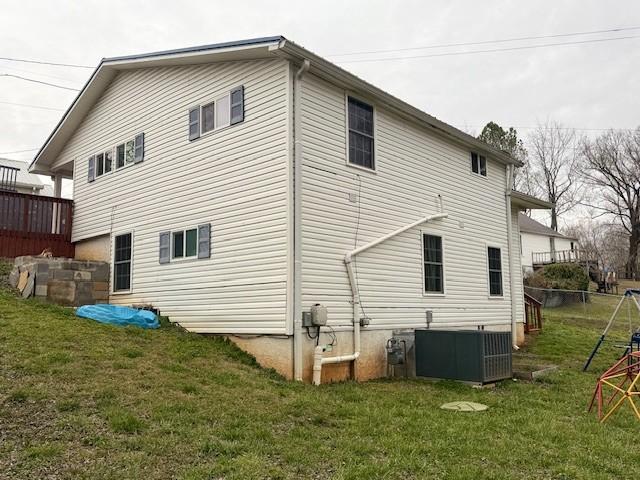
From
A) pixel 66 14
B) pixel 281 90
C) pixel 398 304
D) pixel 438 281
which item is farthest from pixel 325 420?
pixel 66 14

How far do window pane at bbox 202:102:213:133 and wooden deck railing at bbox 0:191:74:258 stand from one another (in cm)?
612

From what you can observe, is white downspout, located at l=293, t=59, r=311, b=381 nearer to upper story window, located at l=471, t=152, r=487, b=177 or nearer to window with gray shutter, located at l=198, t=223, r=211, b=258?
window with gray shutter, located at l=198, t=223, r=211, b=258

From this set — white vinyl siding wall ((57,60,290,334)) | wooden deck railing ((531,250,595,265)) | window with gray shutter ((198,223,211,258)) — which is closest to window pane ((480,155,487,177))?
white vinyl siding wall ((57,60,290,334))

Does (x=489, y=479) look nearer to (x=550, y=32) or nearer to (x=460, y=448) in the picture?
(x=460, y=448)

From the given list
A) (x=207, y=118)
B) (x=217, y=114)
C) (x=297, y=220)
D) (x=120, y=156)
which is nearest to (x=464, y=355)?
(x=297, y=220)

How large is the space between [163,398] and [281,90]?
529 cm

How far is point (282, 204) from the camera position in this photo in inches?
349

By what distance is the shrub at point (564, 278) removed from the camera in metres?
27.3

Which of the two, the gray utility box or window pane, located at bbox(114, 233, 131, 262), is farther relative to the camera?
window pane, located at bbox(114, 233, 131, 262)

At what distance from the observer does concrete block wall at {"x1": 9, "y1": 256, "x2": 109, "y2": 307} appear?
1134cm

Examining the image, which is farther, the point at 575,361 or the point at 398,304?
the point at 575,361

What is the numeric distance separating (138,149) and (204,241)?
366cm

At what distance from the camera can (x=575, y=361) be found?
12.8 metres

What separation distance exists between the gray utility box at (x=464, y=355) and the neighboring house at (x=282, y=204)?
2.62 ft
